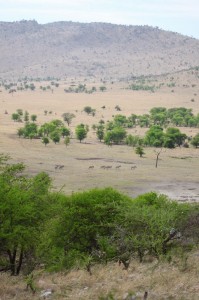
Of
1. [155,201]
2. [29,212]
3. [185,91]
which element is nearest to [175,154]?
[155,201]

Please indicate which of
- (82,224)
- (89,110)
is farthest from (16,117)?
(82,224)

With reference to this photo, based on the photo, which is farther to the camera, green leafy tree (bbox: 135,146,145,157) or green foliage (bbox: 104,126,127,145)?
green foliage (bbox: 104,126,127,145)

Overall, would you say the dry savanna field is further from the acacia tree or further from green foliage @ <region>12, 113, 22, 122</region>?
the acacia tree

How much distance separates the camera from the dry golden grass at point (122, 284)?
14.2 meters

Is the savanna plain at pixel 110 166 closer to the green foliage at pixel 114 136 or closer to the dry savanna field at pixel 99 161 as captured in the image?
the dry savanna field at pixel 99 161

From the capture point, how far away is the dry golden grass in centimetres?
1420

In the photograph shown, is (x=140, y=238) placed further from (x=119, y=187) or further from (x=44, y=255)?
(x=119, y=187)

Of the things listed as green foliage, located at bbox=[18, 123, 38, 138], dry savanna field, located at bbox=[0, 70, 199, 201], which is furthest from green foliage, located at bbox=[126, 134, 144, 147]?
green foliage, located at bbox=[18, 123, 38, 138]

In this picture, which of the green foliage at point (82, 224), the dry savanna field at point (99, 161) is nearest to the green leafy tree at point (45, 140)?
the dry savanna field at point (99, 161)

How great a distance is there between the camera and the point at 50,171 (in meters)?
64.4

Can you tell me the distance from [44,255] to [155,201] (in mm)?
10999

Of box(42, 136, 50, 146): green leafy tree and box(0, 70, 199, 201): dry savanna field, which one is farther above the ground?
box(42, 136, 50, 146): green leafy tree

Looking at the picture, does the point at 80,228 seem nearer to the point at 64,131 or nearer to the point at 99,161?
the point at 99,161

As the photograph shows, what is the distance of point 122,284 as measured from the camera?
598 inches
